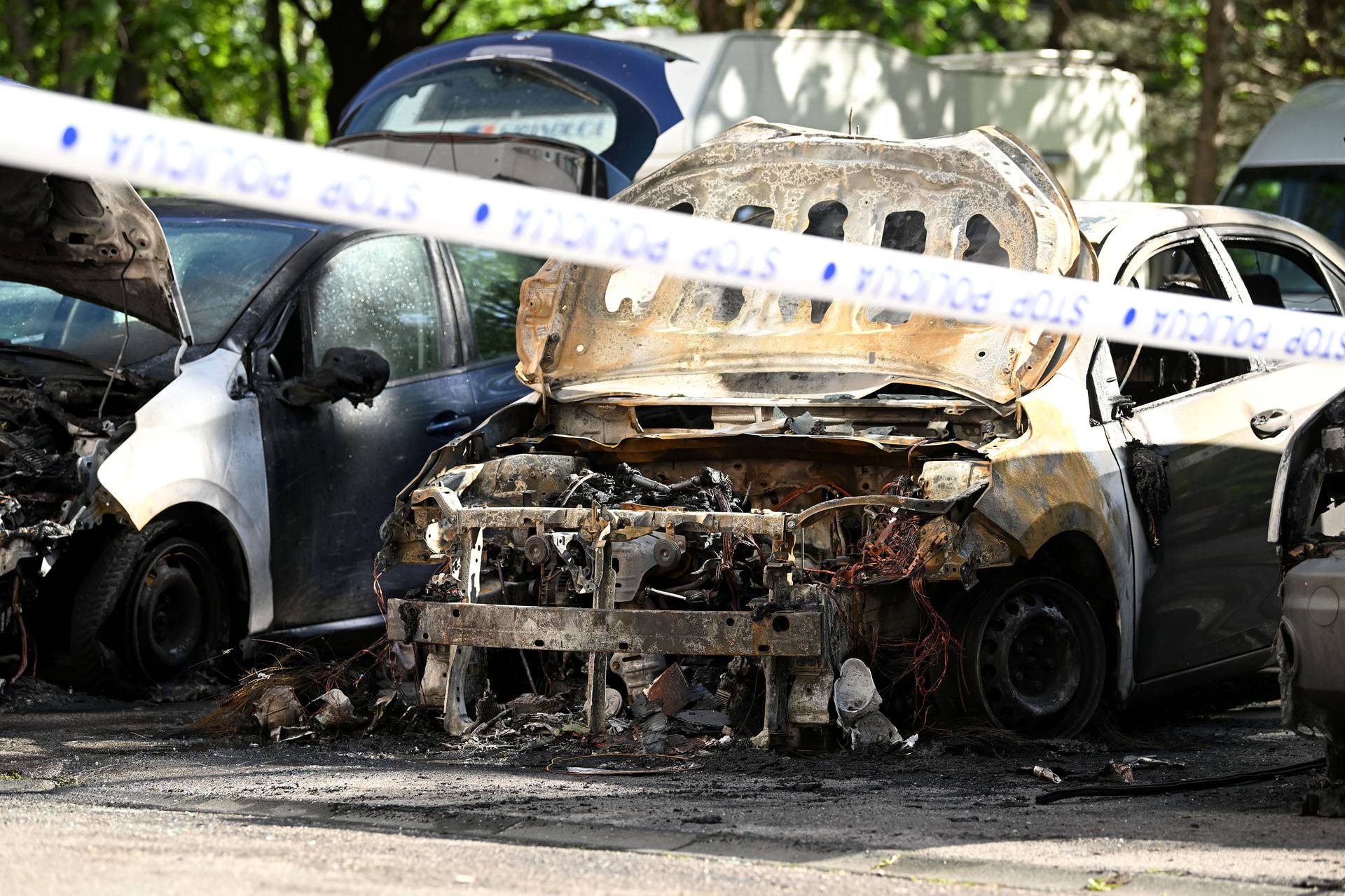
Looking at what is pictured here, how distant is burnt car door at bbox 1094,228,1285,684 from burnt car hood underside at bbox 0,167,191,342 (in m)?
3.69

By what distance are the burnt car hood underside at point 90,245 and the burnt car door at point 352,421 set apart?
0.62 m

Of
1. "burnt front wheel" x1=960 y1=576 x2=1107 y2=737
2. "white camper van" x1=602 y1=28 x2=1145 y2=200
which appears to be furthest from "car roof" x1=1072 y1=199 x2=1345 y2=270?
"white camper van" x1=602 y1=28 x2=1145 y2=200

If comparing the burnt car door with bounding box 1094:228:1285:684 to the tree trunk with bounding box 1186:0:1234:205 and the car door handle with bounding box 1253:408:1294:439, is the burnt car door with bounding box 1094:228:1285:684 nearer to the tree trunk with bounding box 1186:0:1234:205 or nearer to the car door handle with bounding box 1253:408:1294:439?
the car door handle with bounding box 1253:408:1294:439

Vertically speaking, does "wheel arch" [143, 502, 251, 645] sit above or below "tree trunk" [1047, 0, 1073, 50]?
below

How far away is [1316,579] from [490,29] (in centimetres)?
2402

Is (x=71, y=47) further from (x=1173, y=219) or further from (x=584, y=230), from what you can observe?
(x=584, y=230)

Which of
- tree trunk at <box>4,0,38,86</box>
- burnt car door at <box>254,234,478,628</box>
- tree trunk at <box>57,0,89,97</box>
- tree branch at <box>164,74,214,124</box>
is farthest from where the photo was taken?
tree branch at <box>164,74,214,124</box>

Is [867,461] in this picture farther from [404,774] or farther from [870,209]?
[404,774]

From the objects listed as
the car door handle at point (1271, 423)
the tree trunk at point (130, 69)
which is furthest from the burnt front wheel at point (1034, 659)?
the tree trunk at point (130, 69)

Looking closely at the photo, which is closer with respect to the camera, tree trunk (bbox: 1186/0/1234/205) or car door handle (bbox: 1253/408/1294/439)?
car door handle (bbox: 1253/408/1294/439)

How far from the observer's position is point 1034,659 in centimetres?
668

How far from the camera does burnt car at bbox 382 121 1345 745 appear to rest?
249 inches

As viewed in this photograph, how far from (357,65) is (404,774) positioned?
17.8 metres

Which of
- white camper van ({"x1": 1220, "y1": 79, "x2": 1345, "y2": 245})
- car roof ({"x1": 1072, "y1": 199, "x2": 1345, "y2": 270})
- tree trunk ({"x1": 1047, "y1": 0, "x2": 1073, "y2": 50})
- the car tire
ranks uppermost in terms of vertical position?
tree trunk ({"x1": 1047, "y1": 0, "x2": 1073, "y2": 50})
